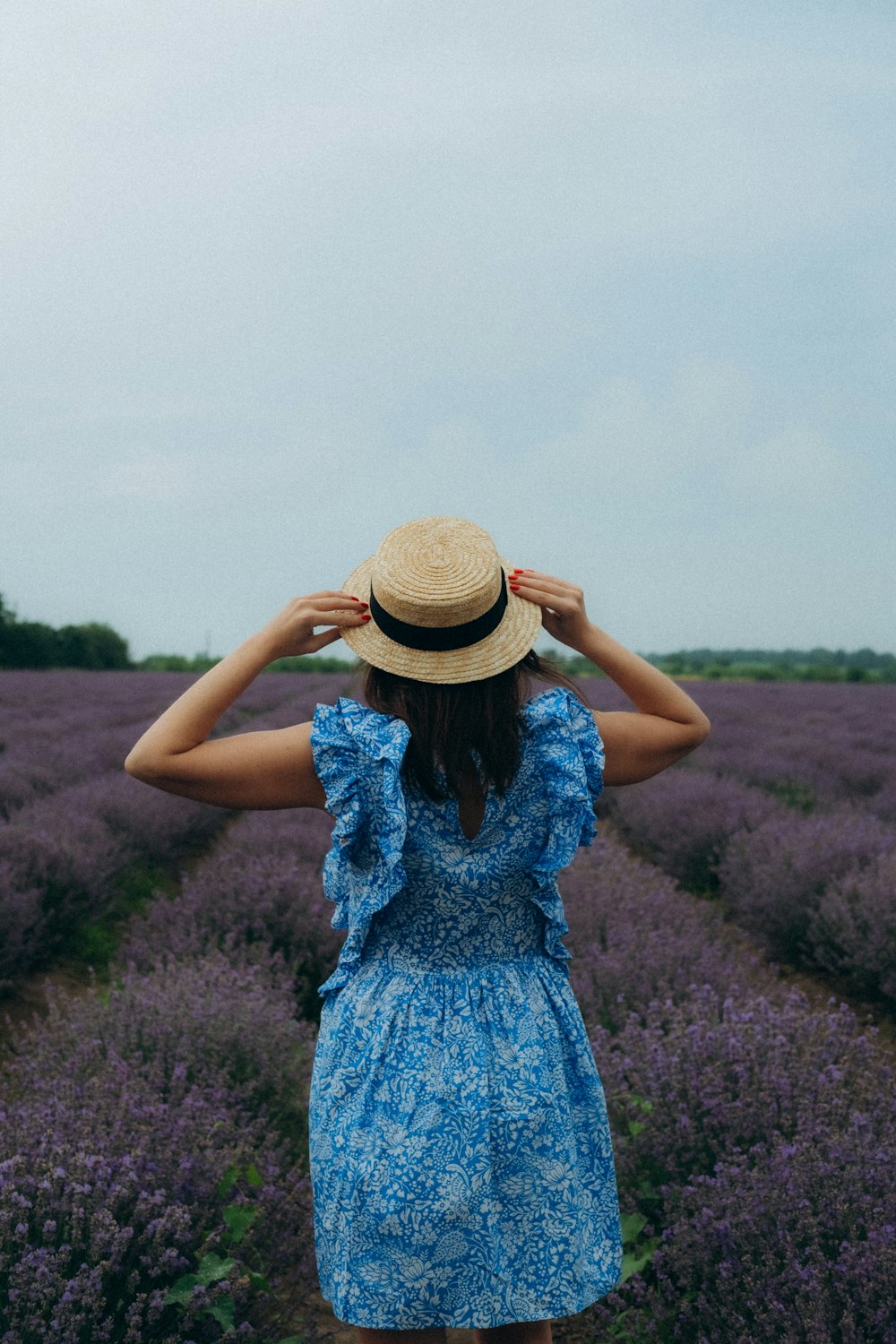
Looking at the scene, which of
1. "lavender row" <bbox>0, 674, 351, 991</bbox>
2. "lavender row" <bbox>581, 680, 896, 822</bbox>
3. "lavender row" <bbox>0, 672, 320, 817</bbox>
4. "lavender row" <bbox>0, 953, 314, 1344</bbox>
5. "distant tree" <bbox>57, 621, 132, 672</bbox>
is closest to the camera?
"lavender row" <bbox>0, 953, 314, 1344</bbox>

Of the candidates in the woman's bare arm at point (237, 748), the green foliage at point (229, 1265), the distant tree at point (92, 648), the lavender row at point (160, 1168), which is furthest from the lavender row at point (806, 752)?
the distant tree at point (92, 648)

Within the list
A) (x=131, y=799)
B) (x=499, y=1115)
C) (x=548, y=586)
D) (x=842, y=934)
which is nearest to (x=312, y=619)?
(x=548, y=586)

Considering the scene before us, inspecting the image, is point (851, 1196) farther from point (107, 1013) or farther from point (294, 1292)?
point (107, 1013)

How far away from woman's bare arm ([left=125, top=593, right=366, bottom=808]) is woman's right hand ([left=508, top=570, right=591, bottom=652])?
0.26m

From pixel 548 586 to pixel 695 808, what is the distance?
562 cm

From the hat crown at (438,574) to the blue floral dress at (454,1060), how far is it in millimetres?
163

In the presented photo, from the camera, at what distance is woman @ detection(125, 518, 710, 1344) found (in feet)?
4.39

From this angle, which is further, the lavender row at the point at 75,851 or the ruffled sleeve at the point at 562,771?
the lavender row at the point at 75,851

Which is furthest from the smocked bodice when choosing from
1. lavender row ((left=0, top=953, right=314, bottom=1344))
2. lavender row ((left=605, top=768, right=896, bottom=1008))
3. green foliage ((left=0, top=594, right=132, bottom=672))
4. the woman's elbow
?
green foliage ((left=0, top=594, right=132, bottom=672))

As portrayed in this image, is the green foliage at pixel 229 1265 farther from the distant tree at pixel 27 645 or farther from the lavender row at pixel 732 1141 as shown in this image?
the distant tree at pixel 27 645

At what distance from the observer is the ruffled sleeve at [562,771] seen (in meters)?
1.41

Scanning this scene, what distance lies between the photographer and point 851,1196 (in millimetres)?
1932

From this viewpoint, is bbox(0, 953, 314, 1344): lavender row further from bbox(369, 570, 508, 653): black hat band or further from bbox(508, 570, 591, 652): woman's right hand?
bbox(508, 570, 591, 652): woman's right hand

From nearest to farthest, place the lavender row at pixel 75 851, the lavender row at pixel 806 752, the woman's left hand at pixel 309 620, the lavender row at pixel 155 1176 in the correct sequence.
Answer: the woman's left hand at pixel 309 620 < the lavender row at pixel 155 1176 < the lavender row at pixel 75 851 < the lavender row at pixel 806 752
